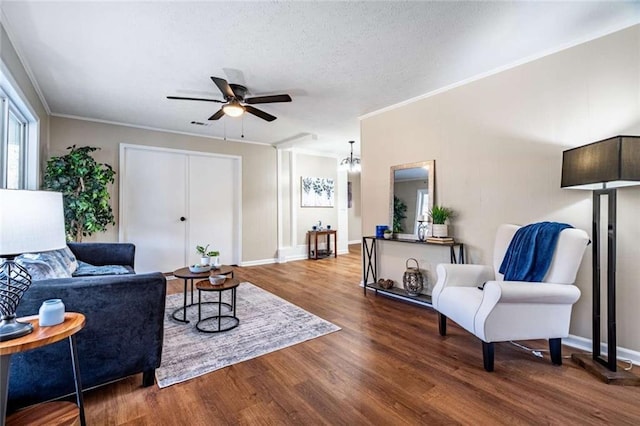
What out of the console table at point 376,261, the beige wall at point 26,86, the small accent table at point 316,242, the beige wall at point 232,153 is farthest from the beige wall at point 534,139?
the beige wall at point 26,86

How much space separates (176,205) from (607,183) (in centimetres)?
547

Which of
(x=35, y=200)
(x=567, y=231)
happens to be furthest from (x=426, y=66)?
(x=35, y=200)

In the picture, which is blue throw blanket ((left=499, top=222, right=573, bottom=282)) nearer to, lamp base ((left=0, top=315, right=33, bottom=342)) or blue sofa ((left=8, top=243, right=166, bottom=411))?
blue sofa ((left=8, top=243, right=166, bottom=411))

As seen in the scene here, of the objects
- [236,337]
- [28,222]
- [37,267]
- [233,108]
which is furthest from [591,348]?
[37,267]

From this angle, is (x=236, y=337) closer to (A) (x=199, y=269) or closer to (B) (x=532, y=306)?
(A) (x=199, y=269)

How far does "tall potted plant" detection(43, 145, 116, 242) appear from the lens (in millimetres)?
3586

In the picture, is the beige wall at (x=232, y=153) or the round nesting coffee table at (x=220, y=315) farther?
the beige wall at (x=232, y=153)

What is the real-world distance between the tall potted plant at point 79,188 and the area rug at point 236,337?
1.62 meters

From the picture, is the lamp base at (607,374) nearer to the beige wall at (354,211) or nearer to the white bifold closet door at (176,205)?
the white bifold closet door at (176,205)

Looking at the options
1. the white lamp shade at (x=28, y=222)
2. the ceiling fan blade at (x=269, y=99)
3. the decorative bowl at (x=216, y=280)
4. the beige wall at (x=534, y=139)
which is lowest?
the decorative bowl at (x=216, y=280)

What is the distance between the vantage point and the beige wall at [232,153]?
13.9 ft

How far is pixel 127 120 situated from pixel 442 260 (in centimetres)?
487

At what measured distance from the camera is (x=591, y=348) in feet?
7.51

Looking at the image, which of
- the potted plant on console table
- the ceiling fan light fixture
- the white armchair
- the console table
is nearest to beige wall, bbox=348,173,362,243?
the console table
